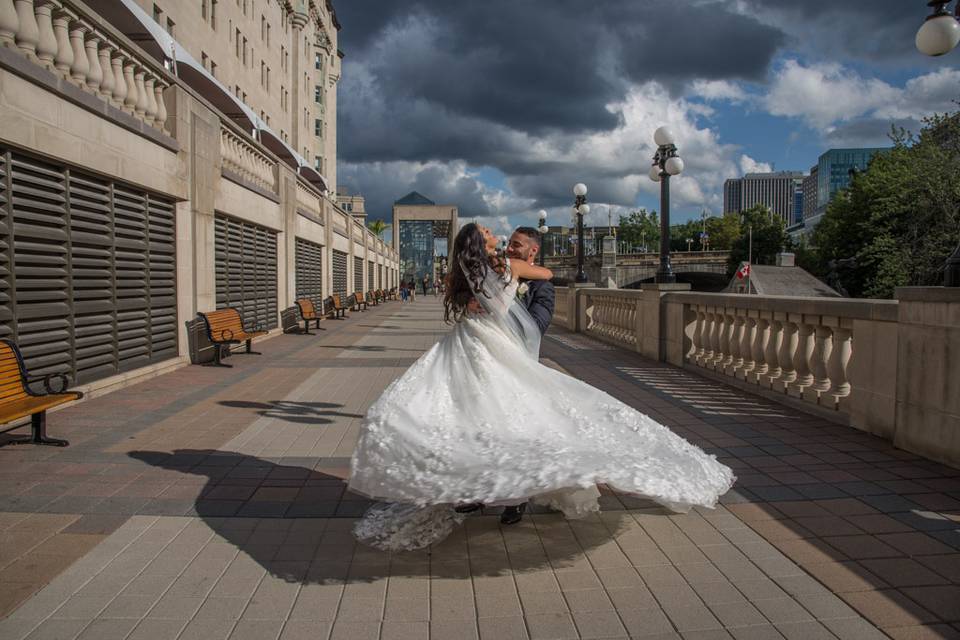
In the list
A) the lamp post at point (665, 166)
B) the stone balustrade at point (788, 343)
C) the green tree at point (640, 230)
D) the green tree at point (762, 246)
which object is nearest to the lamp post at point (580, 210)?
the lamp post at point (665, 166)

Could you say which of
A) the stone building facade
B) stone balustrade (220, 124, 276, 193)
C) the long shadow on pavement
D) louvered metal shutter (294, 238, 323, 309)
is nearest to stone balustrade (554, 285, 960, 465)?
the long shadow on pavement

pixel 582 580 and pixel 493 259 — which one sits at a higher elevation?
pixel 493 259

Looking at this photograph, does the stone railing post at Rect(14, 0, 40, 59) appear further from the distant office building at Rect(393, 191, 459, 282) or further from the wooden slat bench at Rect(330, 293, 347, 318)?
the distant office building at Rect(393, 191, 459, 282)

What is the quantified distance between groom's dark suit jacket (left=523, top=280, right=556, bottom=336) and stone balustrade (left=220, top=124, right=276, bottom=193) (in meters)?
10.7

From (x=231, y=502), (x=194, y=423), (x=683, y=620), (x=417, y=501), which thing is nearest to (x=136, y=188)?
(x=194, y=423)

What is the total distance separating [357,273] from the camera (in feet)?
122

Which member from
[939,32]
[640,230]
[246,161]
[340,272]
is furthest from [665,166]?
[640,230]

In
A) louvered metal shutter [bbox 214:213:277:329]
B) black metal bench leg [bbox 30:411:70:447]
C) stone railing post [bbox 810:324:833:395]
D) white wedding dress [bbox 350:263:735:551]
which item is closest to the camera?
white wedding dress [bbox 350:263:735:551]

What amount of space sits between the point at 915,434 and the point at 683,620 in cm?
367

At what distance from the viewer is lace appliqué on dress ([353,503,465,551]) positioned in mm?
3785

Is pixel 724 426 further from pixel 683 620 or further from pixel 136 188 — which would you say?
pixel 136 188

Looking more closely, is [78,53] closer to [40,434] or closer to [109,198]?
[109,198]

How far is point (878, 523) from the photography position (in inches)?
160

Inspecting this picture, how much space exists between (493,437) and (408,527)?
833 mm
